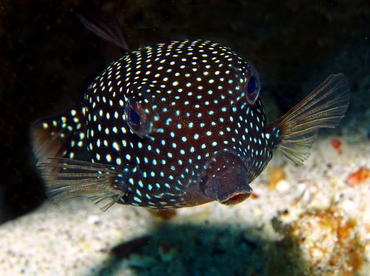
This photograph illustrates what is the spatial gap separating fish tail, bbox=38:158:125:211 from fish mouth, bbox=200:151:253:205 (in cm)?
94

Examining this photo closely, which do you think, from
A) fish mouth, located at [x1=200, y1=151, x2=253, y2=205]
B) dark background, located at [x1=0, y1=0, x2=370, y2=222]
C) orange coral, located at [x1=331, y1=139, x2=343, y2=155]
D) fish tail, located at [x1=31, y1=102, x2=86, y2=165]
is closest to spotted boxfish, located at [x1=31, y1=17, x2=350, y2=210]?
fish mouth, located at [x1=200, y1=151, x2=253, y2=205]

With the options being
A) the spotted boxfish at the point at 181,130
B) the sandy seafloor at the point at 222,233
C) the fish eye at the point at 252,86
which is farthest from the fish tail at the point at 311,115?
the sandy seafloor at the point at 222,233

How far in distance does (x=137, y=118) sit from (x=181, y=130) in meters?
0.35

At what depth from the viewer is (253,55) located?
513 cm

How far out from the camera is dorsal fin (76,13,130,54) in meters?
4.26

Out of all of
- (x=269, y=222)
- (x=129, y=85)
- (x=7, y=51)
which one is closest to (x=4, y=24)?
(x=7, y=51)

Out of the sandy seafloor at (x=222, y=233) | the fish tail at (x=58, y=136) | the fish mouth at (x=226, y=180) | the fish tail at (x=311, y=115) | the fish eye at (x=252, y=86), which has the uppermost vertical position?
the fish eye at (x=252, y=86)

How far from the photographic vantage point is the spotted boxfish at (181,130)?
8.80ft

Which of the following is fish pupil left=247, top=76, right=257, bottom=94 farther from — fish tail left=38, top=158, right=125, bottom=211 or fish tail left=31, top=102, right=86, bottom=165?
fish tail left=31, top=102, right=86, bottom=165

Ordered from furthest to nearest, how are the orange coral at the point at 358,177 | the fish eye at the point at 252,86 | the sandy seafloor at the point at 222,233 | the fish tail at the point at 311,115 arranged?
the orange coral at the point at 358,177 → the sandy seafloor at the point at 222,233 → the fish tail at the point at 311,115 → the fish eye at the point at 252,86

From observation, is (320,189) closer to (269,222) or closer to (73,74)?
(269,222)

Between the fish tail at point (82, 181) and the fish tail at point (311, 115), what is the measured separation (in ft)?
4.87

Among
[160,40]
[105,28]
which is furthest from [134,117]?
[160,40]

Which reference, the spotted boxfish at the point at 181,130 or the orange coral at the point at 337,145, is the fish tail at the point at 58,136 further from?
the orange coral at the point at 337,145
